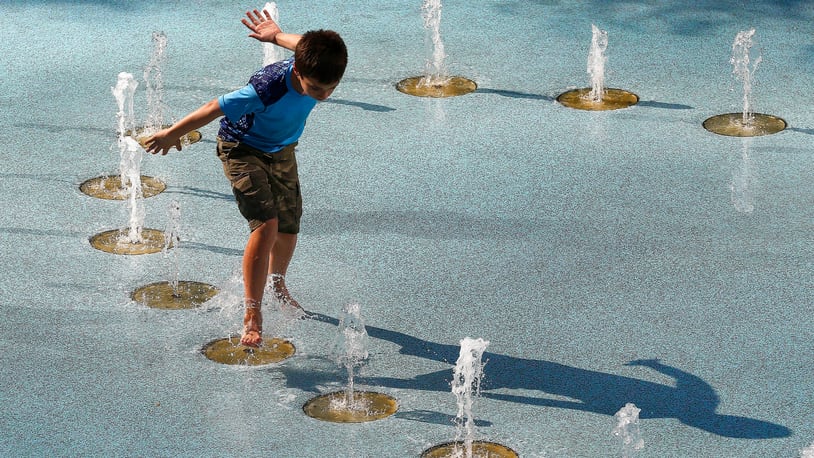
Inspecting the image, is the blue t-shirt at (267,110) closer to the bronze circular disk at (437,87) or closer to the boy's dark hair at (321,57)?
the boy's dark hair at (321,57)

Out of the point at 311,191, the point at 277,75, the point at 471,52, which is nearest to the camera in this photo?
the point at 277,75

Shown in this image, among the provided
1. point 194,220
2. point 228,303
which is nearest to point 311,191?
point 194,220

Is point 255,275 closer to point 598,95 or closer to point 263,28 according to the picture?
point 263,28

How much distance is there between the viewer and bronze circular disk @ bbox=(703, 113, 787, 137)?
9023mm

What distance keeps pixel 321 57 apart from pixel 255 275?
3.32 ft

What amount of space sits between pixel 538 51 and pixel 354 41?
4.61ft

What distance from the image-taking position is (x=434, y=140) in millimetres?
8914

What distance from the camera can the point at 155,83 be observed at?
387 inches

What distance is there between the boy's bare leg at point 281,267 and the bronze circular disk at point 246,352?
0.27m

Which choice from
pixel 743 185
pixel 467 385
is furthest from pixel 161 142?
pixel 743 185

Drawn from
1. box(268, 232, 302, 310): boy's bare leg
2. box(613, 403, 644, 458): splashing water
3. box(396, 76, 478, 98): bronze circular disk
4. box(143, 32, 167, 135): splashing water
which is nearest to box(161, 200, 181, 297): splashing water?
box(268, 232, 302, 310): boy's bare leg

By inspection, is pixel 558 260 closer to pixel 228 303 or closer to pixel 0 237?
pixel 228 303

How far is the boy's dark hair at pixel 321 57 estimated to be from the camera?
5.78 m

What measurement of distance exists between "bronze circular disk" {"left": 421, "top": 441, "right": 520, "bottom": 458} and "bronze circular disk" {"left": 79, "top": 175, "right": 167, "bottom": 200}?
314 cm
